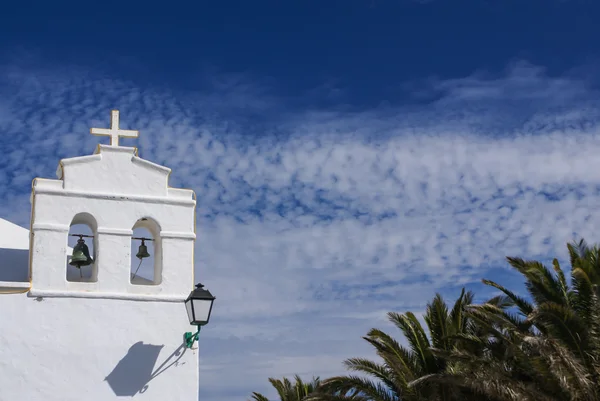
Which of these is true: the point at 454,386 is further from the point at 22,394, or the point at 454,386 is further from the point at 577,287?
the point at 22,394

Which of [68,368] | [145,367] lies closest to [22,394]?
[68,368]

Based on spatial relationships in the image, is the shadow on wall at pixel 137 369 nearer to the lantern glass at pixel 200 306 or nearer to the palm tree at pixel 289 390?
the lantern glass at pixel 200 306

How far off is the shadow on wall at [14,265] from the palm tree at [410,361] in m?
6.66

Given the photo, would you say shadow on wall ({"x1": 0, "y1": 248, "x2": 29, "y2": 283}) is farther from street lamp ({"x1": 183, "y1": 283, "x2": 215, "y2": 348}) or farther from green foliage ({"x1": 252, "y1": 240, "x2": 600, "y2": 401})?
green foliage ({"x1": 252, "y1": 240, "x2": 600, "y2": 401})

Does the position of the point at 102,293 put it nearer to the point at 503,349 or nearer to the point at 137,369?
the point at 137,369

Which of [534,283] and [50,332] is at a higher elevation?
[534,283]

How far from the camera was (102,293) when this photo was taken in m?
12.1

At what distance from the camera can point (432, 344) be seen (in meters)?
17.6

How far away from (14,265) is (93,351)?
2.33m

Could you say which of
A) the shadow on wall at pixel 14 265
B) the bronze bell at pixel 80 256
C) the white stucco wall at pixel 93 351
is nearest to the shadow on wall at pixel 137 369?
the white stucco wall at pixel 93 351

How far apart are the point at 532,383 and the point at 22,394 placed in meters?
8.52

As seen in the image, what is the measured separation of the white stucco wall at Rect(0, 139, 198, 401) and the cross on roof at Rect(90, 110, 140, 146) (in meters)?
0.22

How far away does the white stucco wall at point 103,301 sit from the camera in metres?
11.6

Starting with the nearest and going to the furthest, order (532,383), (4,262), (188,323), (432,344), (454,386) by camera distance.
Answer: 1. (188,323)
2. (4,262)
3. (532,383)
4. (454,386)
5. (432,344)
